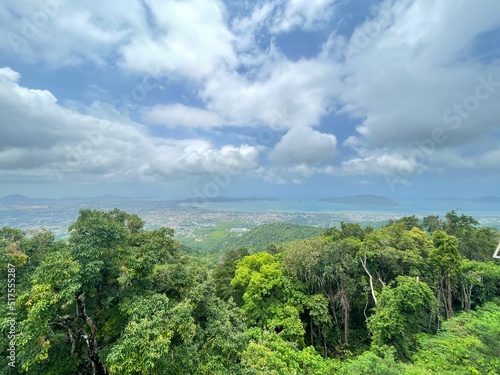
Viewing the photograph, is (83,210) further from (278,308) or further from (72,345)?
(278,308)

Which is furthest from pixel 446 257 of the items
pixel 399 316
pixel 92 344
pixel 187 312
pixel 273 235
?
pixel 273 235

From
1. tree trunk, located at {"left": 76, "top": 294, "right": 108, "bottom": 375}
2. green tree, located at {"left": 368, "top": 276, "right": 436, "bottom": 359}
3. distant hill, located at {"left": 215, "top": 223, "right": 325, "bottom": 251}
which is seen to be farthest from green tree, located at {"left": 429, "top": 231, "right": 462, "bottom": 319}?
distant hill, located at {"left": 215, "top": 223, "right": 325, "bottom": 251}

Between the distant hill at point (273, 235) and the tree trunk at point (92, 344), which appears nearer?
the tree trunk at point (92, 344)

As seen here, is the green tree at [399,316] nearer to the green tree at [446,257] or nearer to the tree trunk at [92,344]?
the green tree at [446,257]

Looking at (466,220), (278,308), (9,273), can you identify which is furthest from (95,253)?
(466,220)

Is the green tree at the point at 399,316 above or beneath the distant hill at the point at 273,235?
above

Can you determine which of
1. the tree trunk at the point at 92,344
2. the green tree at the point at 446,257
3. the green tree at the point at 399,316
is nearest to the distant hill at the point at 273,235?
the green tree at the point at 446,257

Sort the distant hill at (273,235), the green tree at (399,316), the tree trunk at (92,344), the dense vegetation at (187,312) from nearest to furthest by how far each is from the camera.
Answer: the dense vegetation at (187,312)
the tree trunk at (92,344)
the green tree at (399,316)
the distant hill at (273,235)

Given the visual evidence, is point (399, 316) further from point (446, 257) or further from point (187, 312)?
point (187, 312)
